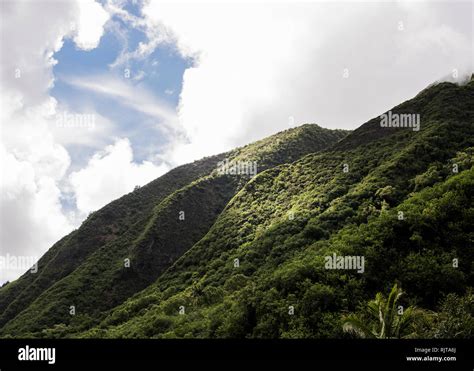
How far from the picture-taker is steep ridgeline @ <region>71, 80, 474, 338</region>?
24.4m

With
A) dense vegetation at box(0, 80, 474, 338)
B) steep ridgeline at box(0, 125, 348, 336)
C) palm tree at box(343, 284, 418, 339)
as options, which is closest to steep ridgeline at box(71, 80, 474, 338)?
dense vegetation at box(0, 80, 474, 338)

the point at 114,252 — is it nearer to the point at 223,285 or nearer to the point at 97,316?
the point at 97,316

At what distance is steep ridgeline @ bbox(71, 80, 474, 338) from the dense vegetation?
131 mm

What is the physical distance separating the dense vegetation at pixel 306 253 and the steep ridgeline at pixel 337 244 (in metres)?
0.13

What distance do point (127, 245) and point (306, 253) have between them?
4277cm

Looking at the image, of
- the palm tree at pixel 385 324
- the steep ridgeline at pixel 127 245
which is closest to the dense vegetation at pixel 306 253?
the palm tree at pixel 385 324

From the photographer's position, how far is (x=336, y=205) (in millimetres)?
41875

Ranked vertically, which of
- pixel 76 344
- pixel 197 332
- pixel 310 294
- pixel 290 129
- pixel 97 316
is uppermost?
pixel 290 129

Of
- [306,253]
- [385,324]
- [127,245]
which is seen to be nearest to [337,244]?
[306,253]

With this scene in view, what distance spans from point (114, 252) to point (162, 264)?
9573mm

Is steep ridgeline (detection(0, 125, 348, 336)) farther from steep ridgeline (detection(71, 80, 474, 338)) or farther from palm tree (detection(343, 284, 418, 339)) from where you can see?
palm tree (detection(343, 284, 418, 339))

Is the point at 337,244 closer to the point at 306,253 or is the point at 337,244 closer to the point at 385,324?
the point at 306,253

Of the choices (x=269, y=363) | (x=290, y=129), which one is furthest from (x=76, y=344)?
(x=290, y=129)

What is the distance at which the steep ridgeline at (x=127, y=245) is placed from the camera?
55094mm
